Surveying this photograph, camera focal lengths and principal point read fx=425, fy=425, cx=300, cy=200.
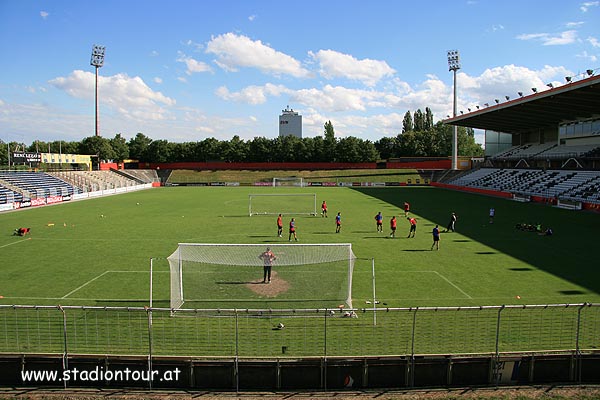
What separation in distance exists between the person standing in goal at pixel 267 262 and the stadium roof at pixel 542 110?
34079mm

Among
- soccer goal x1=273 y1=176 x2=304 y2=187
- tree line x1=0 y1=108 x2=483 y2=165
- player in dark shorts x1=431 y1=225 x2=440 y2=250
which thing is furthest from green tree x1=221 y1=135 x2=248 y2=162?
player in dark shorts x1=431 y1=225 x2=440 y2=250

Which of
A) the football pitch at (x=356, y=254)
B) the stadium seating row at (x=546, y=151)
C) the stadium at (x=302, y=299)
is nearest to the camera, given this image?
the stadium at (x=302, y=299)

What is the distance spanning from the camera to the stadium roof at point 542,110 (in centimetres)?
3944

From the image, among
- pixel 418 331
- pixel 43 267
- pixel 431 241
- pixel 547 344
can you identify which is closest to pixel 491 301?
pixel 547 344

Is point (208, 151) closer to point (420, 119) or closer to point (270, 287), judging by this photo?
point (420, 119)

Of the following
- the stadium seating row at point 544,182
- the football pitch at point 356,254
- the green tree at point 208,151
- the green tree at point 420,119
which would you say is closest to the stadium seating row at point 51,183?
the football pitch at point 356,254

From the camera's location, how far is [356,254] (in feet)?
70.8

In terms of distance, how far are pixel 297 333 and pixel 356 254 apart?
34.7 feet

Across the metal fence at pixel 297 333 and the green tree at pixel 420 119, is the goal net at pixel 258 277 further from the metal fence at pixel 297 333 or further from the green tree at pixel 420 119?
the green tree at pixel 420 119

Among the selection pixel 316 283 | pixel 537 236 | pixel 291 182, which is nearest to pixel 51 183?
pixel 291 182

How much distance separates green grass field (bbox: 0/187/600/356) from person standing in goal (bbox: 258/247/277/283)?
432 millimetres

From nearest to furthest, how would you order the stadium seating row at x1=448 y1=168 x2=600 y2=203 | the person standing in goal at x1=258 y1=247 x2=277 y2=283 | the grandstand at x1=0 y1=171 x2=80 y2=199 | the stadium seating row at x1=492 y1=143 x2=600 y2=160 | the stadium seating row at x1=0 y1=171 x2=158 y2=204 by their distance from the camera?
the person standing in goal at x1=258 y1=247 x2=277 y2=283
the stadium seating row at x1=448 y1=168 x2=600 y2=203
the stadium seating row at x1=0 y1=171 x2=158 y2=204
the grandstand at x1=0 y1=171 x2=80 y2=199
the stadium seating row at x1=492 y1=143 x2=600 y2=160

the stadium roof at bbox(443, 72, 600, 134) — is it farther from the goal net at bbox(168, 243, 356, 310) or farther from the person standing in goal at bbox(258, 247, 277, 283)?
the person standing in goal at bbox(258, 247, 277, 283)

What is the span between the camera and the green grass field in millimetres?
10914
